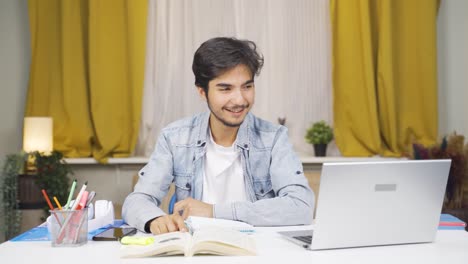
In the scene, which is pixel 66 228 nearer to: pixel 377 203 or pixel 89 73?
pixel 377 203

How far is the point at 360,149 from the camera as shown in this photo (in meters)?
4.15

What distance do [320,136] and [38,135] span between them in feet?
5.95

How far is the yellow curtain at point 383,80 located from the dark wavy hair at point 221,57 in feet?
6.47

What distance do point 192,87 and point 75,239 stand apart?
266cm

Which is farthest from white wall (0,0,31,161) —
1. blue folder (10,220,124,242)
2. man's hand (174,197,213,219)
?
man's hand (174,197,213,219)

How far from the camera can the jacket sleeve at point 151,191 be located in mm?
1930

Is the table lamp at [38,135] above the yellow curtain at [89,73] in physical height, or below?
below

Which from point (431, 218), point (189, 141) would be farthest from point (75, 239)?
point (431, 218)

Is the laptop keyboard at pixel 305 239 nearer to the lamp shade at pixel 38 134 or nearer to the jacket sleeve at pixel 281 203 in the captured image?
the jacket sleeve at pixel 281 203

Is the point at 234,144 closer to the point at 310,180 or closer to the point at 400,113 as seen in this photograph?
the point at 310,180

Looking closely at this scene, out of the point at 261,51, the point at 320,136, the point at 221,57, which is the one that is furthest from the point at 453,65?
the point at 221,57

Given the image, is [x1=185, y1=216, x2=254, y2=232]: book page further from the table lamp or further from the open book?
the table lamp

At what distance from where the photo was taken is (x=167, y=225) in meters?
1.81

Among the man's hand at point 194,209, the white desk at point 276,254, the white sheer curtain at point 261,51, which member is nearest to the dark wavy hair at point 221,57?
the man's hand at point 194,209
